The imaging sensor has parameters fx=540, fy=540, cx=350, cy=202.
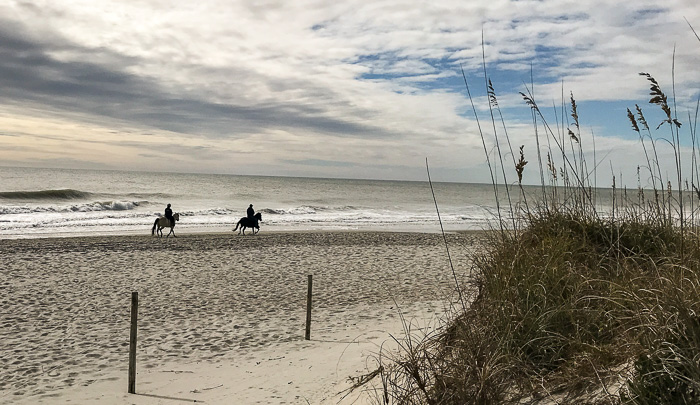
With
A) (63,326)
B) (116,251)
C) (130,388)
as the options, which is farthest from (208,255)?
(130,388)

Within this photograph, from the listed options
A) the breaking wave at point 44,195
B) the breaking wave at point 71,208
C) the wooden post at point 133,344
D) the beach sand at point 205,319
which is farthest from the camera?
the breaking wave at point 44,195

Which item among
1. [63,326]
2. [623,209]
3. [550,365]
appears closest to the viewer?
[550,365]

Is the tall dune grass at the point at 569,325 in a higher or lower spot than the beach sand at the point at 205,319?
higher

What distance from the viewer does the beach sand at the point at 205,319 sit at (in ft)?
19.0

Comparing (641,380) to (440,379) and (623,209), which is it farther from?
(623,209)

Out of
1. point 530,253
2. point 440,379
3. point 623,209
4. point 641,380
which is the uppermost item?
point 623,209

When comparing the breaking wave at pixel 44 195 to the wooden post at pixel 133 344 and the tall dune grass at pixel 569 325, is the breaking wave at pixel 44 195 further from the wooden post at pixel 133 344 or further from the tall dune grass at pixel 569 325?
the tall dune grass at pixel 569 325

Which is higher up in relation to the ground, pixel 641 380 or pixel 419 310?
pixel 641 380

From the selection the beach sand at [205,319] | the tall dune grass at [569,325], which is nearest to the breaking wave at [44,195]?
the beach sand at [205,319]

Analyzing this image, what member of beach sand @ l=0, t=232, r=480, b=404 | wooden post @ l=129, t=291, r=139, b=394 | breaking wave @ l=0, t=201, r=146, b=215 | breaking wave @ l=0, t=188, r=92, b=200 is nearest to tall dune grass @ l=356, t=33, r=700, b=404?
beach sand @ l=0, t=232, r=480, b=404

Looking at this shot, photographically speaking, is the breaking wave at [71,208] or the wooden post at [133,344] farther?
the breaking wave at [71,208]

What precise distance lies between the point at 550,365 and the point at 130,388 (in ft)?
14.7

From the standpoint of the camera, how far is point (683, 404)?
225 centimetres

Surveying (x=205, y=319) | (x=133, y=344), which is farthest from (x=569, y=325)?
(x=205, y=319)
